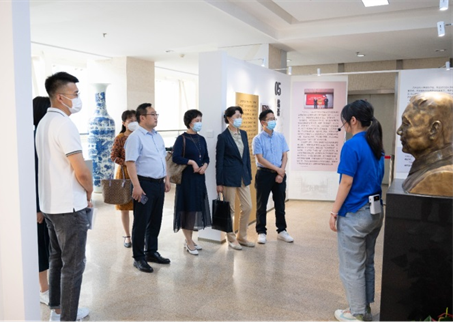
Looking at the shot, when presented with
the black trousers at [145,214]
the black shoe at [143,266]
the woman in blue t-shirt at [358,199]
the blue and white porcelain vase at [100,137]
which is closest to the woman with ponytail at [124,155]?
the black trousers at [145,214]

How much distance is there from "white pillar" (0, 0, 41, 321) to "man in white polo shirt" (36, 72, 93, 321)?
172 millimetres

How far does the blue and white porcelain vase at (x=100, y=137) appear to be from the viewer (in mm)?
7707

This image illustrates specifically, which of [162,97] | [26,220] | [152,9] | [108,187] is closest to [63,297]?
[26,220]

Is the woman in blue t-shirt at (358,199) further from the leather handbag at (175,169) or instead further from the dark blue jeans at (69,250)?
the leather handbag at (175,169)

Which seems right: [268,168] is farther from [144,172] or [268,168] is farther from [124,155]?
[124,155]

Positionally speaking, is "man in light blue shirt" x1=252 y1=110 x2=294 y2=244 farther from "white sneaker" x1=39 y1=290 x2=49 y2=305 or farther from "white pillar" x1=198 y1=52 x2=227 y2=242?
"white sneaker" x1=39 y1=290 x2=49 y2=305

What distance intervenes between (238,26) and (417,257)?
4642 mm

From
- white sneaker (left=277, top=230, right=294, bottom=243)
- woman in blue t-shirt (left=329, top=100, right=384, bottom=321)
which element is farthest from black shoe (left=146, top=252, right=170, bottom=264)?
woman in blue t-shirt (left=329, top=100, right=384, bottom=321)

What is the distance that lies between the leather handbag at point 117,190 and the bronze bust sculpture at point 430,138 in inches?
110

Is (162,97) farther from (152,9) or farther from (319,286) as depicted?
(319,286)

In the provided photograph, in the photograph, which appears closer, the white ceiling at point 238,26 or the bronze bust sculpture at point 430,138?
the bronze bust sculpture at point 430,138

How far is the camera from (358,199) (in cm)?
271

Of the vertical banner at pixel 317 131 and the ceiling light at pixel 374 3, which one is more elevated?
the ceiling light at pixel 374 3

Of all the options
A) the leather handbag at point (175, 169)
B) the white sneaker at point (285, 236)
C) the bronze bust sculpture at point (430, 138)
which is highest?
the bronze bust sculpture at point (430, 138)
